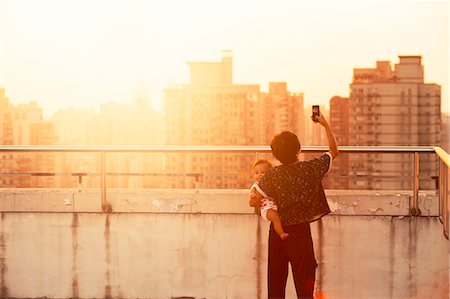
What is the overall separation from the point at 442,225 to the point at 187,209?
2.60 meters

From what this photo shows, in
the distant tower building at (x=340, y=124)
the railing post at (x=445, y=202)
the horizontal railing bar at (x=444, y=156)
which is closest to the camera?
the horizontal railing bar at (x=444, y=156)

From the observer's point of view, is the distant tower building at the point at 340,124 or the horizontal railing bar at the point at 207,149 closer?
the horizontal railing bar at the point at 207,149

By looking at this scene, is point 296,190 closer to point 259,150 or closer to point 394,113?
point 259,150

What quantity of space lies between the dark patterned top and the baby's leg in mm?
57

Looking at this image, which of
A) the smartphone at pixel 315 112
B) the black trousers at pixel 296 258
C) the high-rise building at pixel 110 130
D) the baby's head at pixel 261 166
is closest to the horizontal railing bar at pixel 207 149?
the baby's head at pixel 261 166

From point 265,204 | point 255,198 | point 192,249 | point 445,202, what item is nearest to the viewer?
point 265,204

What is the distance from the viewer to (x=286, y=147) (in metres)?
5.66

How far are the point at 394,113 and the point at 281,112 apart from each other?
30.2 meters

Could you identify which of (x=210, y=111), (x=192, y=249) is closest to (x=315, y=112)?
(x=192, y=249)

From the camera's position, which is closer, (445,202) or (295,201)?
(295,201)

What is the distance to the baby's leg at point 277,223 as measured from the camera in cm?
558

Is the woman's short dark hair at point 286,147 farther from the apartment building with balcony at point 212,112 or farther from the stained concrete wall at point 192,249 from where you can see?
the apartment building with balcony at point 212,112

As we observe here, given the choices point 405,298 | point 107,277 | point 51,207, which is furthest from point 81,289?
point 405,298

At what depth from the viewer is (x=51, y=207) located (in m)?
8.22
